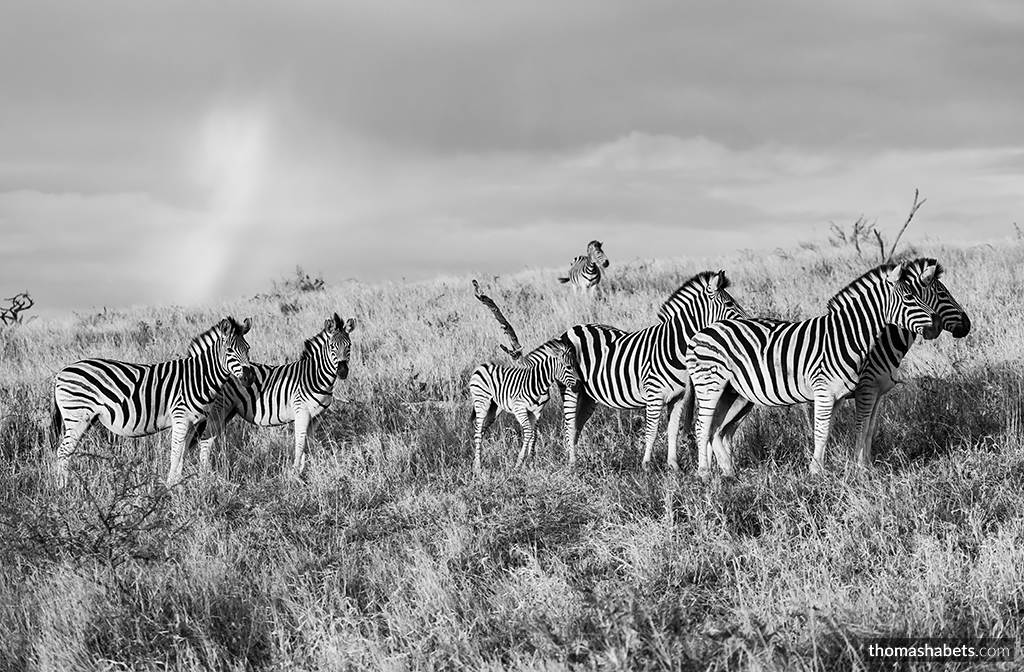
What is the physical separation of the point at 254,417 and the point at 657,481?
4677mm

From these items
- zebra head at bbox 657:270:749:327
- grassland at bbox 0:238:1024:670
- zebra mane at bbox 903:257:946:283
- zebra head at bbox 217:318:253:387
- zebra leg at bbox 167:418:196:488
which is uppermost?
zebra mane at bbox 903:257:946:283

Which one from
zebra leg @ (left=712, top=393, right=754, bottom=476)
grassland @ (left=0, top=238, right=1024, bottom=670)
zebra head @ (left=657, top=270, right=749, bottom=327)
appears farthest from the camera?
zebra head @ (left=657, top=270, right=749, bottom=327)

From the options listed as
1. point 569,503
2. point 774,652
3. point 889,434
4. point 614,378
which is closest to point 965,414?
point 889,434

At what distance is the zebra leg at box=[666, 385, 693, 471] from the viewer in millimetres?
9262

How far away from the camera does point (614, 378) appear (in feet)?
32.7

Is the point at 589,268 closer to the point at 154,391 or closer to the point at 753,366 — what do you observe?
the point at 154,391

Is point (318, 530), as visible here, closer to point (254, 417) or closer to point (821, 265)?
point (254, 417)

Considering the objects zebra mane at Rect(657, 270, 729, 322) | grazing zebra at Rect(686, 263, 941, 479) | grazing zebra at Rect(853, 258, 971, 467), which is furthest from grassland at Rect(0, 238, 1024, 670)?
zebra mane at Rect(657, 270, 729, 322)

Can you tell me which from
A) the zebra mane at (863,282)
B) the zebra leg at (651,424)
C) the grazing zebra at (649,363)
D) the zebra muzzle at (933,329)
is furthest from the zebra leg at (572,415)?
the zebra muzzle at (933,329)

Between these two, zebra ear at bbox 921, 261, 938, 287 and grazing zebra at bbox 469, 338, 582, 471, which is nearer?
zebra ear at bbox 921, 261, 938, 287

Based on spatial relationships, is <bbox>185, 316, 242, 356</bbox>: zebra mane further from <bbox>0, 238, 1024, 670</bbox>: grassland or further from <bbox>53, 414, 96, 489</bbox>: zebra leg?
<bbox>53, 414, 96, 489</bbox>: zebra leg

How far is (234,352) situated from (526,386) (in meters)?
2.96

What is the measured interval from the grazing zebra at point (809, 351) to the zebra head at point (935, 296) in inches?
1.1

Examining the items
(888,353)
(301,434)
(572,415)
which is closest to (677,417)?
(572,415)
